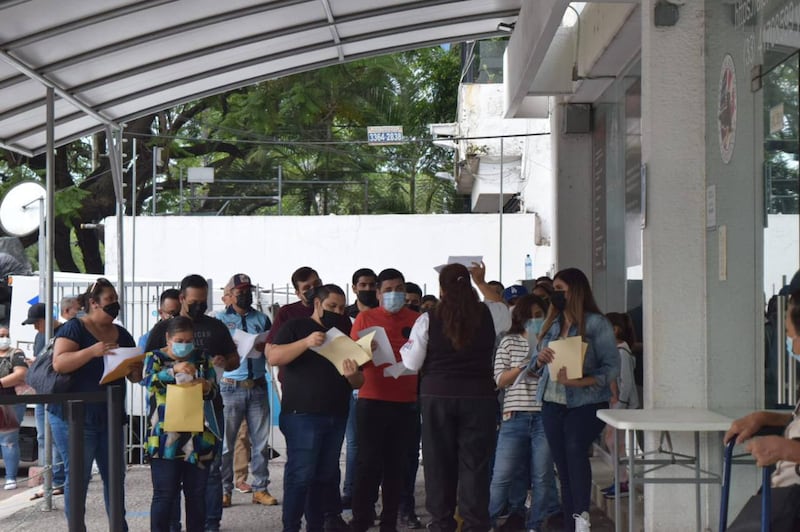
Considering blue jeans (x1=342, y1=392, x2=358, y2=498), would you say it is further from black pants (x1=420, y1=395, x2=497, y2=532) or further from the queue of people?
black pants (x1=420, y1=395, x2=497, y2=532)

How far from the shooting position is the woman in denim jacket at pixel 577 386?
7.77 m

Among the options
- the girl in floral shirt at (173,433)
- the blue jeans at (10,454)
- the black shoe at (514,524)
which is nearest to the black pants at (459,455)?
the black shoe at (514,524)

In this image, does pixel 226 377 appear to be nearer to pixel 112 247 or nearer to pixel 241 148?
pixel 112 247

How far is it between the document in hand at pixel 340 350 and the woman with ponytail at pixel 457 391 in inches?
12.9

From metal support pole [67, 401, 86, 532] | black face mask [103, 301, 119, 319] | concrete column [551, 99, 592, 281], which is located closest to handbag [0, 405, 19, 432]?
black face mask [103, 301, 119, 319]

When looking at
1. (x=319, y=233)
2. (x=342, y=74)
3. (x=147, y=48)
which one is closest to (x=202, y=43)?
(x=147, y=48)

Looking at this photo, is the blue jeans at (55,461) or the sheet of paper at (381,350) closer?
the sheet of paper at (381,350)

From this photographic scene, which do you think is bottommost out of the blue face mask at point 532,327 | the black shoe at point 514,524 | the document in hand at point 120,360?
the black shoe at point 514,524

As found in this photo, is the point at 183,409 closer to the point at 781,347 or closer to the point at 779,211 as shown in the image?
the point at 781,347

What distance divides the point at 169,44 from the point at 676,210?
4.88m

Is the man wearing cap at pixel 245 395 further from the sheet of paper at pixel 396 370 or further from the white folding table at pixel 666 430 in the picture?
the white folding table at pixel 666 430

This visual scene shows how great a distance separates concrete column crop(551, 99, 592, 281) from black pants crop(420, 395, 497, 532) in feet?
21.7

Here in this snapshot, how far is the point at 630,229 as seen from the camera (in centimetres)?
1134

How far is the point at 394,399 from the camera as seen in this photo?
8219mm
